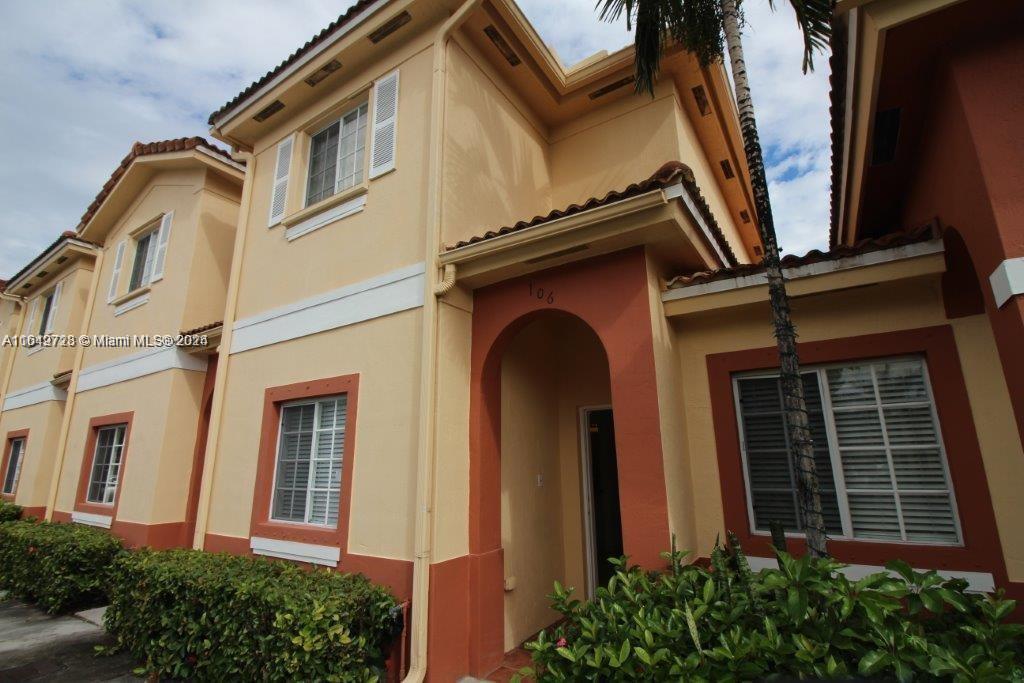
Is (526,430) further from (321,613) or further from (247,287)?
(247,287)

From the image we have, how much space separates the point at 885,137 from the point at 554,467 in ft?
15.6

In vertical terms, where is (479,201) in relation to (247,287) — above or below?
above

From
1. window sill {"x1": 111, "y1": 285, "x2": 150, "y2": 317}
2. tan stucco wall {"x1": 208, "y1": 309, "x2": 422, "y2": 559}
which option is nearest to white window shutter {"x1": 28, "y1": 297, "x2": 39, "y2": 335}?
window sill {"x1": 111, "y1": 285, "x2": 150, "y2": 317}

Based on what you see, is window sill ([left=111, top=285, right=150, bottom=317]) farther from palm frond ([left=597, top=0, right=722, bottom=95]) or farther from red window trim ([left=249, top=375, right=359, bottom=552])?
palm frond ([left=597, top=0, right=722, bottom=95])

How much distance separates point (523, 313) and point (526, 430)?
153cm

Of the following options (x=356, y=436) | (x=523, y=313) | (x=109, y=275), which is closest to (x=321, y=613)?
(x=356, y=436)

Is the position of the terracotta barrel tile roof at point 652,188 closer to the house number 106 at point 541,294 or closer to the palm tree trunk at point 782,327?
the palm tree trunk at point 782,327

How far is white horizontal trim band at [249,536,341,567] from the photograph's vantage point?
5.33m

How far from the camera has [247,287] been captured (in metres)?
7.42

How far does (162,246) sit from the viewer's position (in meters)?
9.66

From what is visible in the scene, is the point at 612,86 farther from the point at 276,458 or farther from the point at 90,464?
the point at 90,464

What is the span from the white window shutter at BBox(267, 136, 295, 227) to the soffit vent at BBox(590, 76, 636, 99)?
→ 14.8ft

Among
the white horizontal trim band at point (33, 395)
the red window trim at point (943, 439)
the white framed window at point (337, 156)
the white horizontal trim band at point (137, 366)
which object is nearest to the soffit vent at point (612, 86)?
the white framed window at point (337, 156)

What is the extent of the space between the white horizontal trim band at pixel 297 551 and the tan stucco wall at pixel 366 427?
11.2 inches
